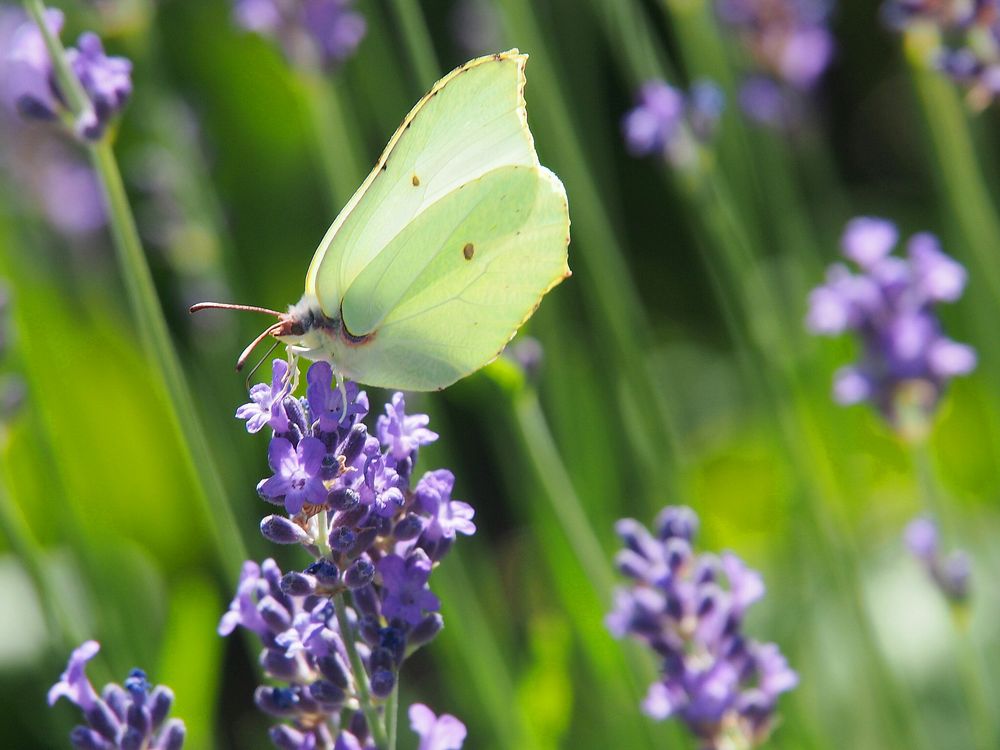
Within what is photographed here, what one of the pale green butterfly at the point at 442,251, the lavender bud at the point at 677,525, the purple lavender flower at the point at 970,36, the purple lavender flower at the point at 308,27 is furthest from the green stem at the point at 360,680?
the purple lavender flower at the point at 308,27

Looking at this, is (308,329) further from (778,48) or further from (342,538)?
(778,48)

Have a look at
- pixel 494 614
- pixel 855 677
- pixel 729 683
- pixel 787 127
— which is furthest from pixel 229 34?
pixel 729 683

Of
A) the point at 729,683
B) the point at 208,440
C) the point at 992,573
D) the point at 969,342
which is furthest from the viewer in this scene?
the point at 969,342

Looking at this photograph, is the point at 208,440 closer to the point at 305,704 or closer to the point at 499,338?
the point at 499,338

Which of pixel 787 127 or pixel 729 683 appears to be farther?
pixel 787 127

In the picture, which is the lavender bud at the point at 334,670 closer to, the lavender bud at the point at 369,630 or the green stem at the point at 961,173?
the lavender bud at the point at 369,630

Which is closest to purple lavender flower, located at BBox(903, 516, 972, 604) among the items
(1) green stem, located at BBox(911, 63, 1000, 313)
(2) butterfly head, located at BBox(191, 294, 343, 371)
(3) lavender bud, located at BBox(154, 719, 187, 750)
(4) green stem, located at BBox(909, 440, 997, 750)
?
(4) green stem, located at BBox(909, 440, 997, 750)
